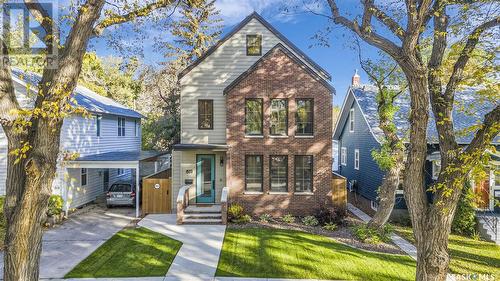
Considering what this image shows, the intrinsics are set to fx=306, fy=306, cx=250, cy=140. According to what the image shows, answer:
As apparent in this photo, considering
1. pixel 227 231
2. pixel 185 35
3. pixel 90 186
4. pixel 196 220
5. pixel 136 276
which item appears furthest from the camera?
pixel 185 35

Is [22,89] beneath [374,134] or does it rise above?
above

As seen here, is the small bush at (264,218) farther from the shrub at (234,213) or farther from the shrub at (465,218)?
the shrub at (465,218)

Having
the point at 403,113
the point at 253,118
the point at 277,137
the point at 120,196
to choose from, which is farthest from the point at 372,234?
the point at 120,196

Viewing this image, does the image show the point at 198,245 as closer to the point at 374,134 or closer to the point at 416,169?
the point at 416,169

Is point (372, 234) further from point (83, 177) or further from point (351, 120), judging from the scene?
point (83, 177)

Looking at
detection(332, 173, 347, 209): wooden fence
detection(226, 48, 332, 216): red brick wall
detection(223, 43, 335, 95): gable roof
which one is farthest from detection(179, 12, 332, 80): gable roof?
detection(332, 173, 347, 209): wooden fence

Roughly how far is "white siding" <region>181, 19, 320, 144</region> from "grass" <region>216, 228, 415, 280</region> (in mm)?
6109

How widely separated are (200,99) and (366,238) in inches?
400

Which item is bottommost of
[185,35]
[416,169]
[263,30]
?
[416,169]

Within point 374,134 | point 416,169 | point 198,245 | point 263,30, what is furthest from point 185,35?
point 416,169

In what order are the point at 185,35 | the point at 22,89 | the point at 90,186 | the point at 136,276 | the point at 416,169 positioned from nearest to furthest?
1. the point at 416,169
2. the point at 136,276
3. the point at 22,89
4. the point at 90,186
5. the point at 185,35

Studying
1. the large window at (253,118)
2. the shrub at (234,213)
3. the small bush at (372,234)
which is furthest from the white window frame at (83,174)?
the small bush at (372,234)

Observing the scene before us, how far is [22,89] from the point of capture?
48.4ft

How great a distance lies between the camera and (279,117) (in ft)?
49.6
